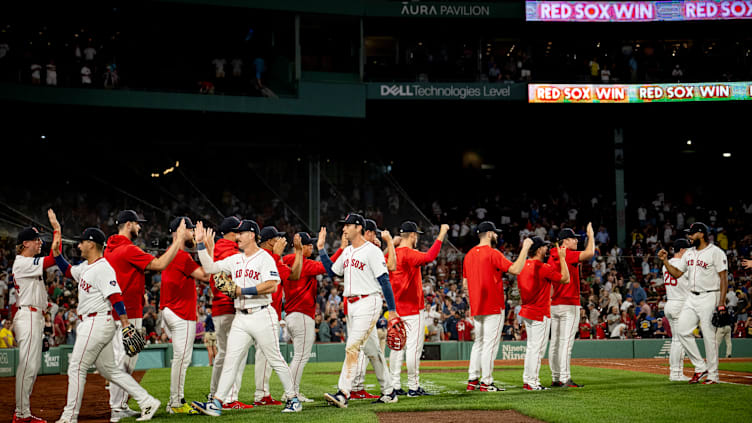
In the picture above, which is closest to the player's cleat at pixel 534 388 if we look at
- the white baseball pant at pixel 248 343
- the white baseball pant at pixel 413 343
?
the white baseball pant at pixel 413 343

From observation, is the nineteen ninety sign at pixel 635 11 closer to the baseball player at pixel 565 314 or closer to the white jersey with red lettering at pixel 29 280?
the baseball player at pixel 565 314

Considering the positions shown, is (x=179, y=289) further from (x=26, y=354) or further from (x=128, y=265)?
(x=26, y=354)

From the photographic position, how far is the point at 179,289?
9.11 meters

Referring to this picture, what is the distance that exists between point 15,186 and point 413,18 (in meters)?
15.4

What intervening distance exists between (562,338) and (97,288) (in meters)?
6.60

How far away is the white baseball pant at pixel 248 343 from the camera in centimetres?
831

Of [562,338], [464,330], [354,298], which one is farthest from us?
[464,330]

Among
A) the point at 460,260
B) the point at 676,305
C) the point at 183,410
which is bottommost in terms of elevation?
the point at 183,410

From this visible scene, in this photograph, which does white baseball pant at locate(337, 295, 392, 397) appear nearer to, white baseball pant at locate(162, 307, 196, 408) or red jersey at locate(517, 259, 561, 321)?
white baseball pant at locate(162, 307, 196, 408)

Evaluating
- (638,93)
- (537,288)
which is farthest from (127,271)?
(638,93)

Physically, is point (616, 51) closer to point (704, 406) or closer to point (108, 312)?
point (704, 406)

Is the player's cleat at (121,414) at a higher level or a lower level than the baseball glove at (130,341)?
lower

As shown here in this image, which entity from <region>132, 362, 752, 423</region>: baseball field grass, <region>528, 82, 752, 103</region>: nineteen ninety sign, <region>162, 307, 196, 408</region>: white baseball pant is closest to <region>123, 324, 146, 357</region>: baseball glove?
<region>132, 362, 752, 423</region>: baseball field grass

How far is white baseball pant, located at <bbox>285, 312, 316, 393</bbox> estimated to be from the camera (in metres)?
9.98
